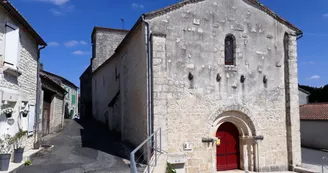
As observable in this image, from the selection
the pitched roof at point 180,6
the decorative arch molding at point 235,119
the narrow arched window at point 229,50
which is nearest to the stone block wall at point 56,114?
the pitched roof at point 180,6

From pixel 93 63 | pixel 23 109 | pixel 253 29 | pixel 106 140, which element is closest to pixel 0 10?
pixel 23 109

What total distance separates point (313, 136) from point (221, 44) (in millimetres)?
13006

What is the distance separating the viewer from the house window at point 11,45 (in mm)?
8039

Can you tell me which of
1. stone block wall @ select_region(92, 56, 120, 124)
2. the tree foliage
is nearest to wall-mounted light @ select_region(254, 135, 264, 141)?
stone block wall @ select_region(92, 56, 120, 124)

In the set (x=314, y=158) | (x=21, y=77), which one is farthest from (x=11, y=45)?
(x=314, y=158)

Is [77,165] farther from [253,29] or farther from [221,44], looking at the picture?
[253,29]

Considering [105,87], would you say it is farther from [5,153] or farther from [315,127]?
[315,127]

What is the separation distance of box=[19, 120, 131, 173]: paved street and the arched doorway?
12.5ft

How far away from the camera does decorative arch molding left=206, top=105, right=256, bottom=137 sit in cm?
1034

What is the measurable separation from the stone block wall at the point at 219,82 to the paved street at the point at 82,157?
2.16m

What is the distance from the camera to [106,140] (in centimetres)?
1316

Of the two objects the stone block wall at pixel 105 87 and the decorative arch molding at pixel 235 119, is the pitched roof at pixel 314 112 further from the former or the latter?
the stone block wall at pixel 105 87

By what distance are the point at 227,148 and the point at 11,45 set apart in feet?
29.3

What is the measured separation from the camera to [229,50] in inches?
435
